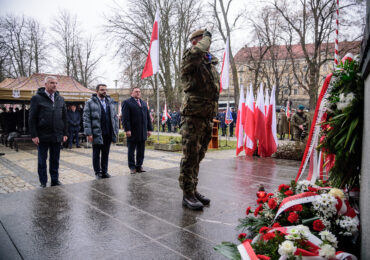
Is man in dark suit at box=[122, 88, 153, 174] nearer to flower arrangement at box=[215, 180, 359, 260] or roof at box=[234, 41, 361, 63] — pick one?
flower arrangement at box=[215, 180, 359, 260]

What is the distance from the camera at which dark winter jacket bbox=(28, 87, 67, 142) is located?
502 cm

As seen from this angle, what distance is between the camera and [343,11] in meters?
15.9

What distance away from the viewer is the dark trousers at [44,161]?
201 inches

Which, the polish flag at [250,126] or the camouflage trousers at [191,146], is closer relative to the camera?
the camouflage trousers at [191,146]

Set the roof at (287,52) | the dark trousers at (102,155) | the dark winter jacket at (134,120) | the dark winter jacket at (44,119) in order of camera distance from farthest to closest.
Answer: the roof at (287,52) → the dark winter jacket at (134,120) → the dark trousers at (102,155) → the dark winter jacket at (44,119)

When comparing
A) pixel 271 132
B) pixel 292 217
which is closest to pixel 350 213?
pixel 292 217

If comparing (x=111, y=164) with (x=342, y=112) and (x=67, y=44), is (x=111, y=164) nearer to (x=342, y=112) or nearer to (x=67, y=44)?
(x=342, y=112)

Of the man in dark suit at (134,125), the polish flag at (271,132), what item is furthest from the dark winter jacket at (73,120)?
the polish flag at (271,132)

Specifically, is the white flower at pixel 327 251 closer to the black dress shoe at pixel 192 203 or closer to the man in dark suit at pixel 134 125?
the black dress shoe at pixel 192 203

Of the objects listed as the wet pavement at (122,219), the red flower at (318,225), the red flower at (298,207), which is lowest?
the wet pavement at (122,219)

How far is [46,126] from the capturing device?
5105mm

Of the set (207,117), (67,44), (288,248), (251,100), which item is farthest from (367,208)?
(67,44)

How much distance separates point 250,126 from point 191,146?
5746 mm

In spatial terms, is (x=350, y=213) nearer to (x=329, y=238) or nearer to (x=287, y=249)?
(x=329, y=238)
